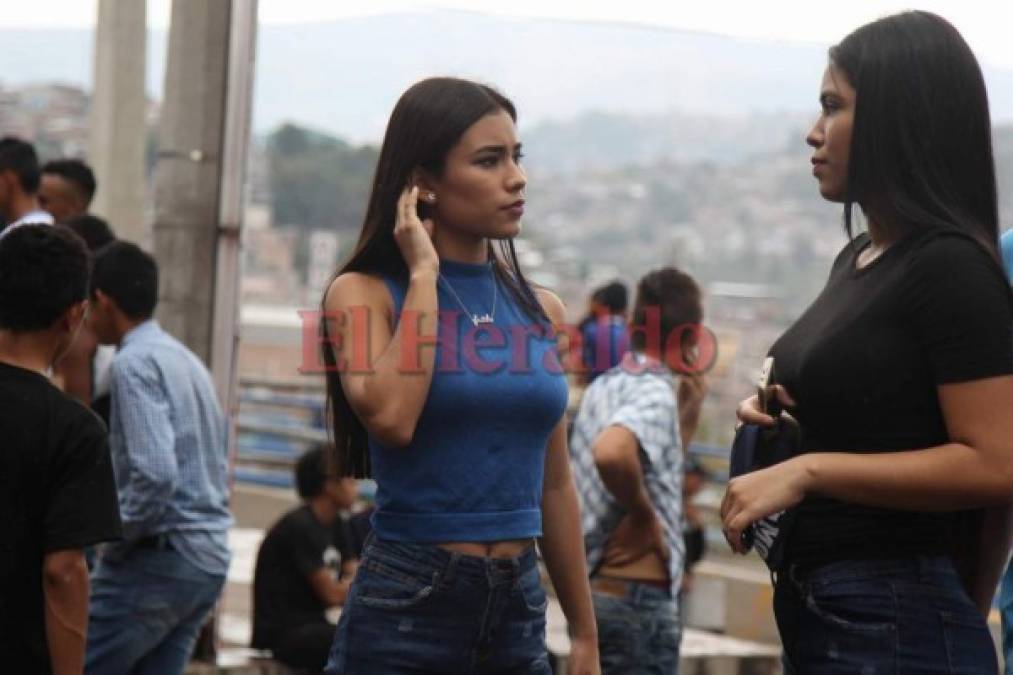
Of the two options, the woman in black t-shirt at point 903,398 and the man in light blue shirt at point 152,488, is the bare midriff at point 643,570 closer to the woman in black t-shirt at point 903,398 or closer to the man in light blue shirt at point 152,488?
the man in light blue shirt at point 152,488

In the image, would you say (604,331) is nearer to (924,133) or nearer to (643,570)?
(643,570)

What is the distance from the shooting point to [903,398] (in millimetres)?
3385

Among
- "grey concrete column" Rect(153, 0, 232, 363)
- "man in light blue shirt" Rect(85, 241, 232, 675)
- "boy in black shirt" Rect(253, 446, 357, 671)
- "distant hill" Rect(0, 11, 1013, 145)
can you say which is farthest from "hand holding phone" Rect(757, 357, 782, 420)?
"distant hill" Rect(0, 11, 1013, 145)

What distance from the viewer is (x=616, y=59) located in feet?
367

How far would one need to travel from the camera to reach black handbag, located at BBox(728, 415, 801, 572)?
3.49m

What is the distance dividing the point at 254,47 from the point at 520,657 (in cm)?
520

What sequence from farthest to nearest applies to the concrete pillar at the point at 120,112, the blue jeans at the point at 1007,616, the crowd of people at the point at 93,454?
1. the concrete pillar at the point at 120,112
2. the crowd of people at the point at 93,454
3. the blue jeans at the point at 1007,616

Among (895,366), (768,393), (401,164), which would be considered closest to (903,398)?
(895,366)

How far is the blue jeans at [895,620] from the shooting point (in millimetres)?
3363

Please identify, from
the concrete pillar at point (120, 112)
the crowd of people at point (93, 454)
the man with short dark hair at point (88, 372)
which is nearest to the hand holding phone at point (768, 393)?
the crowd of people at point (93, 454)

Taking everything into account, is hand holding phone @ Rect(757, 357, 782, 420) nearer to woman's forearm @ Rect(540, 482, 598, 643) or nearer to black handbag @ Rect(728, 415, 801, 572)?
black handbag @ Rect(728, 415, 801, 572)

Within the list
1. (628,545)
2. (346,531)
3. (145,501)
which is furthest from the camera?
(346,531)

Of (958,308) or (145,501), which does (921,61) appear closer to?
(958,308)

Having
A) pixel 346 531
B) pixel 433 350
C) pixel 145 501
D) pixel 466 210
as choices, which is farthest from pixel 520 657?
pixel 346 531
